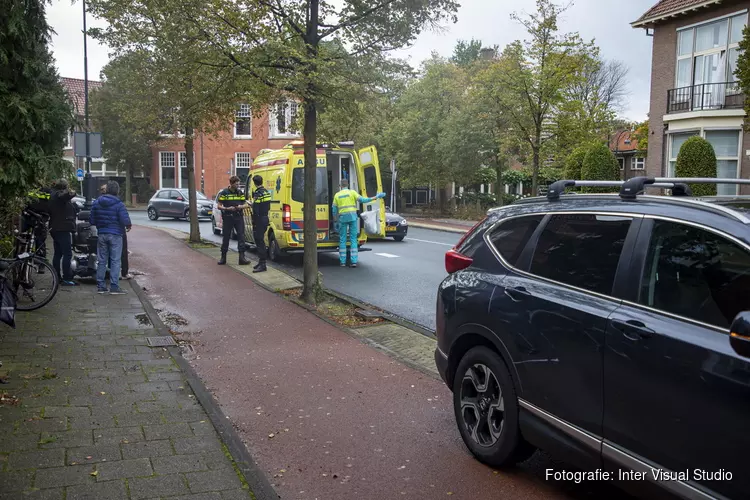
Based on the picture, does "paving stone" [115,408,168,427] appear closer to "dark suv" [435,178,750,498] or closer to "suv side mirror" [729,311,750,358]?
"dark suv" [435,178,750,498]

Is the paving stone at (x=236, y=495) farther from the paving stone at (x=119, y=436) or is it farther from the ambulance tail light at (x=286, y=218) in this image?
the ambulance tail light at (x=286, y=218)

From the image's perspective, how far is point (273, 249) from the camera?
15273mm

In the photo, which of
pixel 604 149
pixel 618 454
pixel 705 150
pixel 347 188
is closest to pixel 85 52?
pixel 347 188

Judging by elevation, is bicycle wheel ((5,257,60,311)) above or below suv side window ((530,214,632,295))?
below

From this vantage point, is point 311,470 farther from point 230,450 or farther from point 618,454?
point 618,454

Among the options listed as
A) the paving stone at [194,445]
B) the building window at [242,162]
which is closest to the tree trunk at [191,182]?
the paving stone at [194,445]

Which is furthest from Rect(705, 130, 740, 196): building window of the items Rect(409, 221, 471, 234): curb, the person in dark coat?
the person in dark coat

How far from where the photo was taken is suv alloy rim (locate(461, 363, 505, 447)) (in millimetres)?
4137

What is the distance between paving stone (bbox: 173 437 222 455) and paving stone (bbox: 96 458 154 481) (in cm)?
26

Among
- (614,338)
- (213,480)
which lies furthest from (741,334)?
(213,480)

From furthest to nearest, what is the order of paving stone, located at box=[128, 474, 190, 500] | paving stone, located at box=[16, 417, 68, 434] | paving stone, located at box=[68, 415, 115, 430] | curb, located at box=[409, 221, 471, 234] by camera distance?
curb, located at box=[409, 221, 471, 234] < paving stone, located at box=[68, 415, 115, 430] < paving stone, located at box=[16, 417, 68, 434] < paving stone, located at box=[128, 474, 190, 500]

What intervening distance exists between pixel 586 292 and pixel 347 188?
443 inches

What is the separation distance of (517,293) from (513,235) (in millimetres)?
543

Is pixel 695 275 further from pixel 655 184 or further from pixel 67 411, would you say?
pixel 67 411
